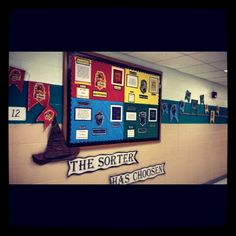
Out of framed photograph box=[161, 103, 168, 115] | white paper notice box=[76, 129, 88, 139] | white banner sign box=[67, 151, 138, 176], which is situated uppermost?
framed photograph box=[161, 103, 168, 115]

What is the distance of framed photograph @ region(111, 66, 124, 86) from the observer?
355 cm

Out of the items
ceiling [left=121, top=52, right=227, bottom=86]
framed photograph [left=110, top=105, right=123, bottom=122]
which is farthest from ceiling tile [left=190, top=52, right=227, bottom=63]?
framed photograph [left=110, top=105, right=123, bottom=122]

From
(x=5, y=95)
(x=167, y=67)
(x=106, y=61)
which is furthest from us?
(x=167, y=67)

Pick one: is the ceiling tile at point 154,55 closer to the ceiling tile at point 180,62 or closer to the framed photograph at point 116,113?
the ceiling tile at point 180,62

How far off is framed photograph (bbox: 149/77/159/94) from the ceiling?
0.34m

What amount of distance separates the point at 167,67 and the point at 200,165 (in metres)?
A: 2.60

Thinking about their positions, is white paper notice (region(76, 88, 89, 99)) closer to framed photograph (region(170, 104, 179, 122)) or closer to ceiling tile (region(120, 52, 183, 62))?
ceiling tile (region(120, 52, 183, 62))

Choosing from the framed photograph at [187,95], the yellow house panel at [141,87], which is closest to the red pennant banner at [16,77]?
the yellow house panel at [141,87]

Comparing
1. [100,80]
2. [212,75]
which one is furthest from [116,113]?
[212,75]

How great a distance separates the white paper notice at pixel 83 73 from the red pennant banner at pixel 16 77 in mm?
756

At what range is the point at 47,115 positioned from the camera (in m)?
2.83
